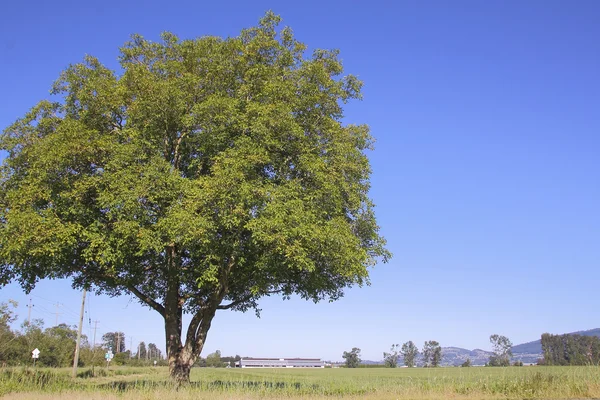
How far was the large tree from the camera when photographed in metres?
14.6

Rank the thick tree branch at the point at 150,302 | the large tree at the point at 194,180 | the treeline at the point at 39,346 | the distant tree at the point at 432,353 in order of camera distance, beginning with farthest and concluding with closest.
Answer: the distant tree at the point at 432,353
the treeline at the point at 39,346
the thick tree branch at the point at 150,302
the large tree at the point at 194,180

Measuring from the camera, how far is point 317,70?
58.3ft

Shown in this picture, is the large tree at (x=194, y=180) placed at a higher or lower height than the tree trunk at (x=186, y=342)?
higher

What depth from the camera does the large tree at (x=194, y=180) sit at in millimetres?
14633

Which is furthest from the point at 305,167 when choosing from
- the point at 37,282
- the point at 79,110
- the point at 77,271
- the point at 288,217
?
the point at 37,282

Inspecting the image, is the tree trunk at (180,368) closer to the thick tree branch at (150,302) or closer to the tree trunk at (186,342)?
the tree trunk at (186,342)

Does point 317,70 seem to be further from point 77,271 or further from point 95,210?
point 77,271

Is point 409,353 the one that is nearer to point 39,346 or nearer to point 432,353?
point 432,353

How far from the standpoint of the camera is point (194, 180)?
15.2 meters

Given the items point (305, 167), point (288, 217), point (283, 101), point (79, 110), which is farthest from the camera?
point (79, 110)

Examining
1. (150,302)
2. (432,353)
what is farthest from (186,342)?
(432,353)

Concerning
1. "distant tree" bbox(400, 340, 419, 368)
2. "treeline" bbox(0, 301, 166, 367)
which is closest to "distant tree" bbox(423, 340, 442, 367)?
"distant tree" bbox(400, 340, 419, 368)

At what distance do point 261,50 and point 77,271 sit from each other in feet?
37.2

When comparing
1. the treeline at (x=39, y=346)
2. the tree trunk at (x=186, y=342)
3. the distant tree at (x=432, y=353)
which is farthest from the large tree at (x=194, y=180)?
the distant tree at (x=432, y=353)
